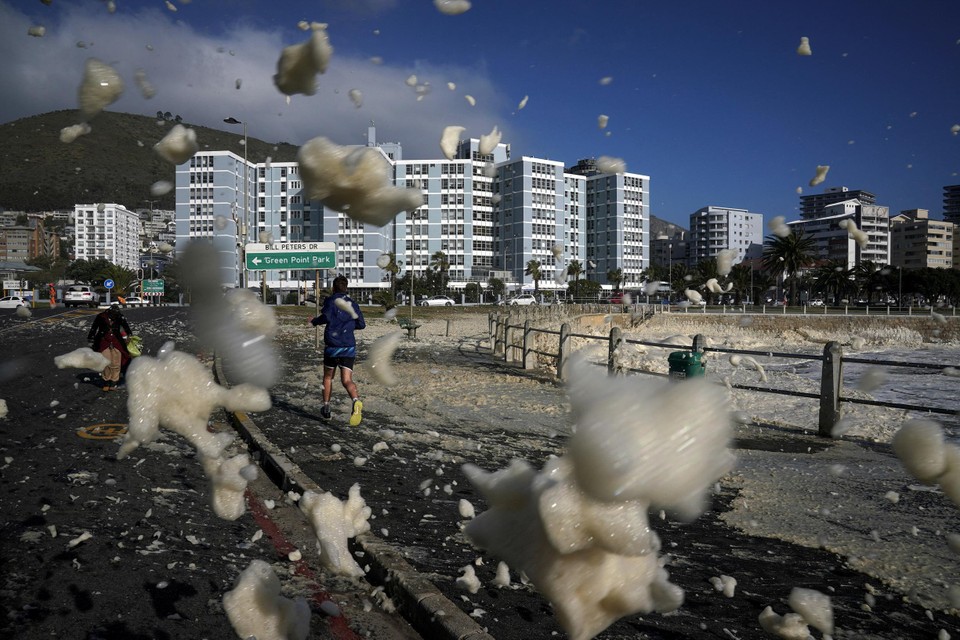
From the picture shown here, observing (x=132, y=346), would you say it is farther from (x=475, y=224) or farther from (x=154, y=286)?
(x=475, y=224)

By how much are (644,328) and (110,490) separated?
2250 inches

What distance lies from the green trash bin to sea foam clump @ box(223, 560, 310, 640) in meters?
8.52

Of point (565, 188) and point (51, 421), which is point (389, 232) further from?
point (51, 421)

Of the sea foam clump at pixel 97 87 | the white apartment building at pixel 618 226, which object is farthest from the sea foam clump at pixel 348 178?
the white apartment building at pixel 618 226

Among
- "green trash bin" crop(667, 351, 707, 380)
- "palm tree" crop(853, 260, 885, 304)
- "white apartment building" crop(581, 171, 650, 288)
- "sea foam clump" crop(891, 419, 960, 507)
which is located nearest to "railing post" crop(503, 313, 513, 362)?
"green trash bin" crop(667, 351, 707, 380)

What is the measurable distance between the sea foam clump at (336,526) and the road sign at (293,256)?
38.4 feet

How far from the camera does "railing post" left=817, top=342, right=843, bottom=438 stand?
8.38 m

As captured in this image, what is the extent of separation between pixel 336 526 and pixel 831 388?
23.2 feet

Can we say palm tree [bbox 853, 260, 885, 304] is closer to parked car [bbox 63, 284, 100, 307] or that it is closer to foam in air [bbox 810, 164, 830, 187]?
foam in air [bbox 810, 164, 830, 187]

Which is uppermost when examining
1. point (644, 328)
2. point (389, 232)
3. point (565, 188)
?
point (565, 188)

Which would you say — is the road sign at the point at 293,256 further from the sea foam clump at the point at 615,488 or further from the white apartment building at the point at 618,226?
the white apartment building at the point at 618,226

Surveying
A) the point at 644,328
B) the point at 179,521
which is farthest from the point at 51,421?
the point at 644,328

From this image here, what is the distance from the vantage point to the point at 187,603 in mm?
3309

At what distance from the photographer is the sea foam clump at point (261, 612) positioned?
8.93ft
